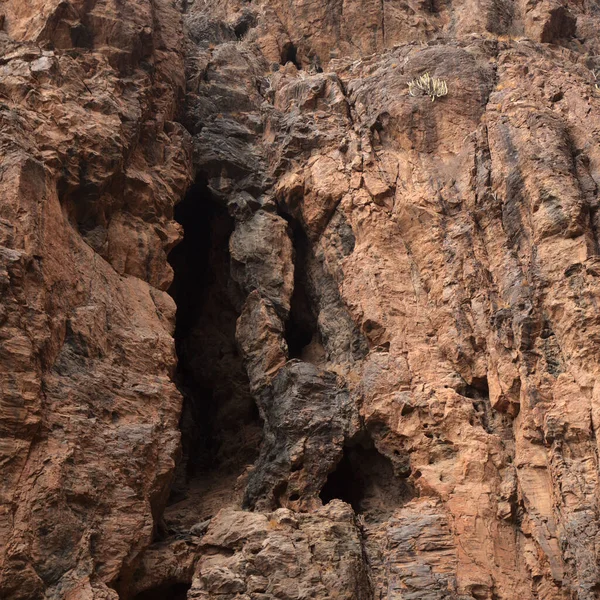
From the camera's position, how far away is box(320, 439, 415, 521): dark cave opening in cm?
1548

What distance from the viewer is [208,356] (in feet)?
68.8

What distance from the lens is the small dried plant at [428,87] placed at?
18.8 m

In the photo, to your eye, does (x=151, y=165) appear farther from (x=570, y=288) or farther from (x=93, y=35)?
(x=570, y=288)

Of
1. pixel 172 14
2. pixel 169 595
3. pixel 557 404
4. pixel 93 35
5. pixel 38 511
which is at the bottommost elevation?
pixel 169 595

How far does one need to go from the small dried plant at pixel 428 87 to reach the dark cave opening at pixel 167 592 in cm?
1209

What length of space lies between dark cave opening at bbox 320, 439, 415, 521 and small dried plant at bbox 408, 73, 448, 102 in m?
8.42

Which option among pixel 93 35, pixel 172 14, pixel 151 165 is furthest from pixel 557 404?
pixel 172 14

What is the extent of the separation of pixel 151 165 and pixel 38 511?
30.7 ft

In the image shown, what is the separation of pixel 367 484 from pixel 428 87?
31.0ft

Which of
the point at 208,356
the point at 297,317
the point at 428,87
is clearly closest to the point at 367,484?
the point at 297,317

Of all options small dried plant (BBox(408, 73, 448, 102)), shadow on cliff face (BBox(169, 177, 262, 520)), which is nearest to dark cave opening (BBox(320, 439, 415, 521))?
shadow on cliff face (BBox(169, 177, 262, 520))

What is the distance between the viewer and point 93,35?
776 inches

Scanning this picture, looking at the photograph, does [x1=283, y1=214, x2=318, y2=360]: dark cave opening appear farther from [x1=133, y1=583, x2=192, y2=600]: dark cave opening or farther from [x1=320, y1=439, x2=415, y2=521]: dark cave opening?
[x1=133, y1=583, x2=192, y2=600]: dark cave opening

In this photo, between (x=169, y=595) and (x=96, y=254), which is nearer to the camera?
(x=169, y=595)
